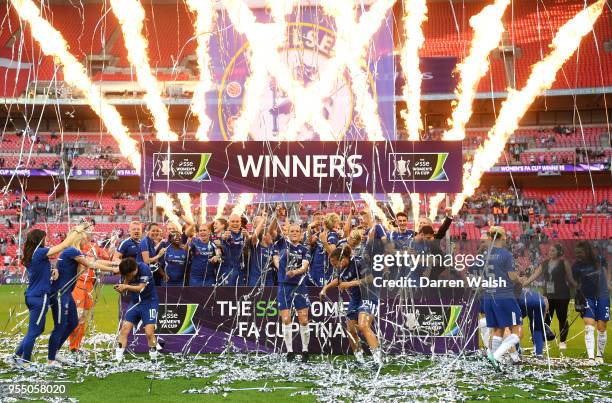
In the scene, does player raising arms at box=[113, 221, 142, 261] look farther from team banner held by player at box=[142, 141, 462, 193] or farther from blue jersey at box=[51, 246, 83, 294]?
blue jersey at box=[51, 246, 83, 294]

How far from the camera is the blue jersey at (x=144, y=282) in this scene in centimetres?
977

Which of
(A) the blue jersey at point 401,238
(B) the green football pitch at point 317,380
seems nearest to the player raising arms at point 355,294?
(B) the green football pitch at point 317,380

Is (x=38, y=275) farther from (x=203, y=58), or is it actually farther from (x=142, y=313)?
(x=203, y=58)

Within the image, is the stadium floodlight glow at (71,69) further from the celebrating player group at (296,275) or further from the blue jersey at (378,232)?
the blue jersey at (378,232)

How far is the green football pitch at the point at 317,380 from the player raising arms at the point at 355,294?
13.6 inches

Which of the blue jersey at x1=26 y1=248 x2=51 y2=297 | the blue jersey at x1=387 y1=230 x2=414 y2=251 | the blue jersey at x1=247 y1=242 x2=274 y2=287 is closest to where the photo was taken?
the blue jersey at x1=26 y1=248 x2=51 y2=297

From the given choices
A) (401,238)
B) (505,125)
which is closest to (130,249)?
(401,238)

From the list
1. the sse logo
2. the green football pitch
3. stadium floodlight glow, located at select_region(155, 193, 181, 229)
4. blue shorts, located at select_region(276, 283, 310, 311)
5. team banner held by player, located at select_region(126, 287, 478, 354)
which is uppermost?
the sse logo

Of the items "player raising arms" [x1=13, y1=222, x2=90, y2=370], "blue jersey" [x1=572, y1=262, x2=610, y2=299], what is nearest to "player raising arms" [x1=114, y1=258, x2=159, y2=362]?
"player raising arms" [x1=13, y1=222, x2=90, y2=370]

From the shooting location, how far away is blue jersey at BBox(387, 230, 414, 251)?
10.3m

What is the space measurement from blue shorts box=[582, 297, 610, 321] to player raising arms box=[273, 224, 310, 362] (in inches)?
157

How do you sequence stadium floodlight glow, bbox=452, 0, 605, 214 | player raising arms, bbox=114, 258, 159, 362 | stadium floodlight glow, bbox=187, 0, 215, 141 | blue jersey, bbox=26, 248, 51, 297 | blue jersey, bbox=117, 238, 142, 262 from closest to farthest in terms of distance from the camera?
blue jersey, bbox=26, 248, 51, 297 < player raising arms, bbox=114, 258, 159, 362 < blue jersey, bbox=117, 238, 142, 262 < stadium floodlight glow, bbox=187, 0, 215, 141 < stadium floodlight glow, bbox=452, 0, 605, 214

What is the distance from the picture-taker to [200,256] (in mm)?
11648

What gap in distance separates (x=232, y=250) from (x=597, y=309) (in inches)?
223
